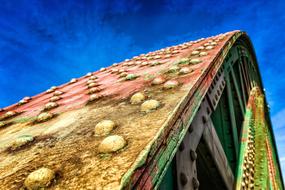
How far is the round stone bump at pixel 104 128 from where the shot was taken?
117 cm

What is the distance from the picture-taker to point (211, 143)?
1885 mm

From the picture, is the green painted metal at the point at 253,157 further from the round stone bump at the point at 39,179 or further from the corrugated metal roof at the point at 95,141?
the round stone bump at the point at 39,179

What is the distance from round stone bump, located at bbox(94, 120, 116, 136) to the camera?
1.17 m

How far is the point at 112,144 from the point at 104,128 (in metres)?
0.21

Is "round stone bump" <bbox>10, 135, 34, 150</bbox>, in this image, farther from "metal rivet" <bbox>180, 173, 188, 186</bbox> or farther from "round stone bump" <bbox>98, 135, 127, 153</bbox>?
"metal rivet" <bbox>180, 173, 188, 186</bbox>

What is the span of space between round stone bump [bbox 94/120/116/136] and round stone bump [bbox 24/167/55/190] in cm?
30

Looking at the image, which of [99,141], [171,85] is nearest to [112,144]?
[99,141]

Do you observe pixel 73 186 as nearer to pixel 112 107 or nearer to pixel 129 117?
pixel 129 117

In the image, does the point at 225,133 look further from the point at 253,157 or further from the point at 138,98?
the point at 138,98

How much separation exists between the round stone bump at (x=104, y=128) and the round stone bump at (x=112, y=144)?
150 millimetres

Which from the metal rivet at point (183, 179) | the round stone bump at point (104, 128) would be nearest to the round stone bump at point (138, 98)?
the round stone bump at point (104, 128)

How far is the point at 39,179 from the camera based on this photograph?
0.89 m

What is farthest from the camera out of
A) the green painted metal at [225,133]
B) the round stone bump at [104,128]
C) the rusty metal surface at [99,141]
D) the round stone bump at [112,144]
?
the green painted metal at [225,133]

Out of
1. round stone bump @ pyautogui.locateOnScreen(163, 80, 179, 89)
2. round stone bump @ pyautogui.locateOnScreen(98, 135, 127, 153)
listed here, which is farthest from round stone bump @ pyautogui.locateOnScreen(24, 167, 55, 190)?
round stone bump @ pyautogui.locateOnScreen(163, 80, 179, 89)
